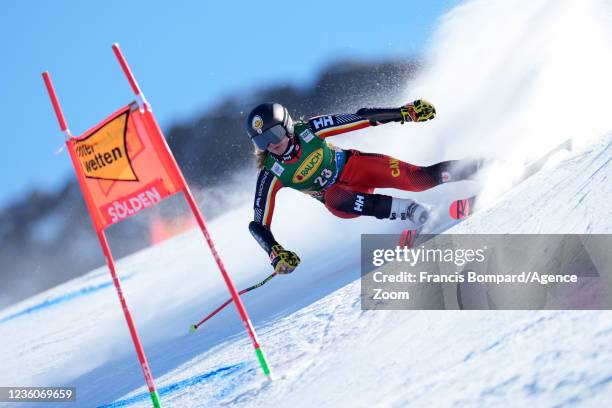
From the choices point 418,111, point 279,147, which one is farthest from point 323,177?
point 418,111

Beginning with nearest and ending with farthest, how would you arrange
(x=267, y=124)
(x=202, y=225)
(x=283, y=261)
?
(x=202, y=225) < (x=283, y=261) < (x=267, y=124)

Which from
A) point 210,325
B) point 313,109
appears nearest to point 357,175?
point 210,325

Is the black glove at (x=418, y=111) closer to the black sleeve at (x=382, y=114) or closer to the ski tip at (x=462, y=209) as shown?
the black sleeve at (x=382, y=114)

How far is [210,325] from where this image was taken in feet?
20.4

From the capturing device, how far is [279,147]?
5043 mm

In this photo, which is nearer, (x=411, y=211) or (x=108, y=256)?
(x=108, y=256)

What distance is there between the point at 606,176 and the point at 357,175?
2.20 m

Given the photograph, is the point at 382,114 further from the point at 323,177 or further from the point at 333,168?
the point at 323,177

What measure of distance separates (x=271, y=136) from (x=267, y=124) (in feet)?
0.33

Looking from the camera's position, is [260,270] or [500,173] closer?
[500,173]

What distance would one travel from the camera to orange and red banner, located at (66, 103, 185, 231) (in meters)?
3.64

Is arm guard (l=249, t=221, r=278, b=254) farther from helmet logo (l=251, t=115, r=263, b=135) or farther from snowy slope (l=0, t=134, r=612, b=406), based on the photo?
helmet logo (l=251, t=115, r=263, b=135)

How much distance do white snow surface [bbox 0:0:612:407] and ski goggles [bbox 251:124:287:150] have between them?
1244 mm

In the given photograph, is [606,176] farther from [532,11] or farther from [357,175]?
[532,11]
